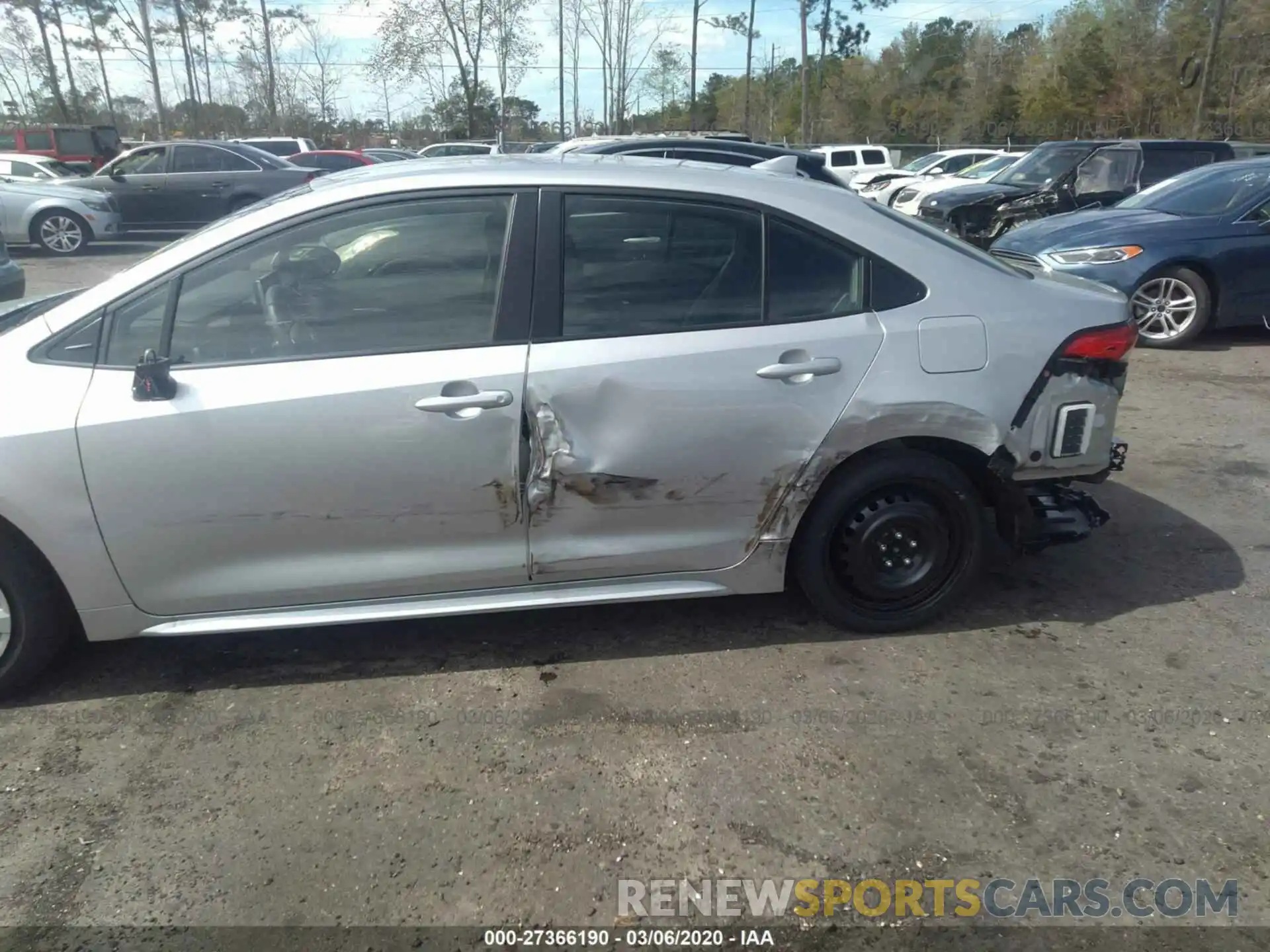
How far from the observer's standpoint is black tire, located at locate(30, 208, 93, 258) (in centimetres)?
1459

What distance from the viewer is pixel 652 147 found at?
9.43 meters

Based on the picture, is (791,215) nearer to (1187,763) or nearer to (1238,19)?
(1187,763)

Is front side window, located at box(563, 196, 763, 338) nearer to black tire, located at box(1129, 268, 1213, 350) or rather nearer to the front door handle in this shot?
the front door handle

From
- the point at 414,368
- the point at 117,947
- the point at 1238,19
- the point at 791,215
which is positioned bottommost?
the point at 117,947

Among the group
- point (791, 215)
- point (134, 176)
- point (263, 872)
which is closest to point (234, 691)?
point (263, 872)

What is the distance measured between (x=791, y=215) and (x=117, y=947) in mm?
2926

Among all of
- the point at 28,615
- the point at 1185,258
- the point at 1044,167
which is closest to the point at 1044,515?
the point at 28,615

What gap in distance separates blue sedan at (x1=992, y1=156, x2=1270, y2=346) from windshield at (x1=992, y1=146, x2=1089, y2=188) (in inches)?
165

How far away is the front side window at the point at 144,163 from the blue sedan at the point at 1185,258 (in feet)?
45.8

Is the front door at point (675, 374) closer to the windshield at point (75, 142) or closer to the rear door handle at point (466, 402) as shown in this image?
the rear door handle at point (466, 402)

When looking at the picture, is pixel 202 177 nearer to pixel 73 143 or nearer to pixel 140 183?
pixel 140 183


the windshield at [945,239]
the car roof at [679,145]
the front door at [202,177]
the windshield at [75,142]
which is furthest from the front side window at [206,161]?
the windshield at [945,239]

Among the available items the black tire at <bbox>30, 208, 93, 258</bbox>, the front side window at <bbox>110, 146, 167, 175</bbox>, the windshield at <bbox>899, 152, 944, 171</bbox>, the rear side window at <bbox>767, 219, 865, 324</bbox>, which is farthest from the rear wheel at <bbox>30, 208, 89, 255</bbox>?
the windshield at <bbox>899, 152, 944, 171</bbox>

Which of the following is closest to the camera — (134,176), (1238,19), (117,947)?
(117,947)
